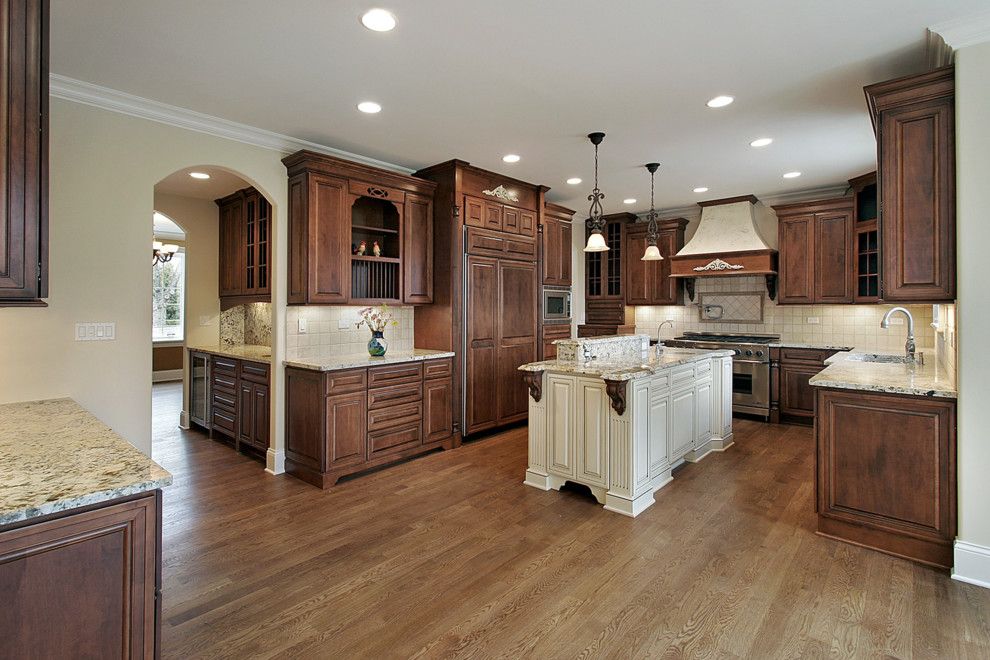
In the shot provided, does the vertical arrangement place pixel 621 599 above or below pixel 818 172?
below

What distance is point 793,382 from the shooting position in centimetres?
574

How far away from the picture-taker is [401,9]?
7.75ft

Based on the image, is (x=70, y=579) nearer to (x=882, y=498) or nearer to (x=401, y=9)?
(x=401, y=9)

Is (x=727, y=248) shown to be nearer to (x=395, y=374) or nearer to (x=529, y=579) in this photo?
(x=395, y=374)

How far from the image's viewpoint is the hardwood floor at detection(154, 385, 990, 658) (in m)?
2.05

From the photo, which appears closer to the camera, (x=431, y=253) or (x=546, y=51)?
(x=546, y=51)

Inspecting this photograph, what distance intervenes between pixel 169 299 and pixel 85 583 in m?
9.60

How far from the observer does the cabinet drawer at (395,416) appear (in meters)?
4.16

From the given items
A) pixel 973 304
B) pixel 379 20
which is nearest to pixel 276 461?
pixel 379 20

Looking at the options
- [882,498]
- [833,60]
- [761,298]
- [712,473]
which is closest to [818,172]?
[761,298]

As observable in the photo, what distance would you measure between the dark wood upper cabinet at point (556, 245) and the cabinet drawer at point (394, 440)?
8.14ft

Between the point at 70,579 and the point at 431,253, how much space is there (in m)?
3.94

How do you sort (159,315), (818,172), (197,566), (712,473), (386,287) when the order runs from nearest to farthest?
(197,566) < (712,473) < (386,287) < (818,172) < (159,315)

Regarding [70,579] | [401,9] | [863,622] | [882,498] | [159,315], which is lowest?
[863,622]
